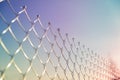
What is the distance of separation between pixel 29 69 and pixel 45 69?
0.29 m

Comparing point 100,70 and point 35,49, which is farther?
point 100,70

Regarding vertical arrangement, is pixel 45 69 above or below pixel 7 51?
below

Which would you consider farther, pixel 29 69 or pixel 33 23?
pixel 33 23

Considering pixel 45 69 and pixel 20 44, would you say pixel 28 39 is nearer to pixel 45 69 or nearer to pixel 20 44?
pixel 20 44


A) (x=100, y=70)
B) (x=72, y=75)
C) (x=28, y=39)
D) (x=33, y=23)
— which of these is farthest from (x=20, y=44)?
(x=100, y=70)

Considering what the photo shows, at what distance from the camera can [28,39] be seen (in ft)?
8.21

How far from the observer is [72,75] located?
11.0ft

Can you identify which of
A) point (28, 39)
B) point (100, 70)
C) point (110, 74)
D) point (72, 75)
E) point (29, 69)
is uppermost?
point (28, 39)

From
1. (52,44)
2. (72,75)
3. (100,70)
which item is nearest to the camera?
(52,44)

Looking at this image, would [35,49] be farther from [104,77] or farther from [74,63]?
[104,77]

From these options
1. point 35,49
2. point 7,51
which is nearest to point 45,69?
point 35,49

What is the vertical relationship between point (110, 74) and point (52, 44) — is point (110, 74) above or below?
below

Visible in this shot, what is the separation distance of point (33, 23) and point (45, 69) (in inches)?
17.6

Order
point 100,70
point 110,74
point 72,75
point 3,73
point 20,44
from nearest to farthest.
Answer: point 3,73 → point 20,44 → point 72,75 → point 100,70 → point 110,74
